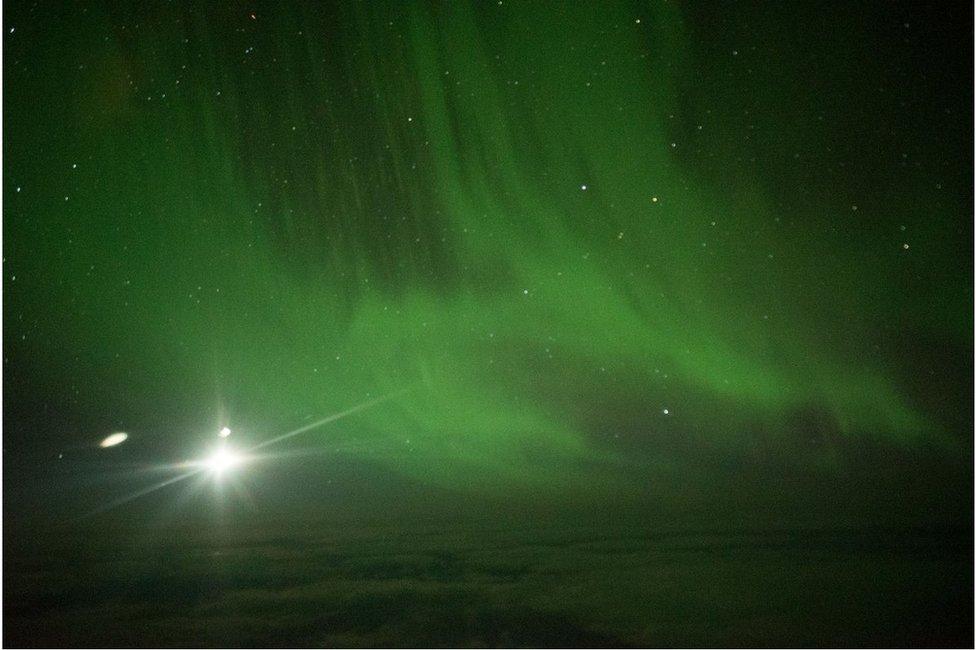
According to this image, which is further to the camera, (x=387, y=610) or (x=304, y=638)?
(x=387, y=610)

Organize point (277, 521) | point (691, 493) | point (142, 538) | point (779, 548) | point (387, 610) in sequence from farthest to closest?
point (691, 493), point (277, 521), point (142, 538), point (779, 548), point (387, 610)

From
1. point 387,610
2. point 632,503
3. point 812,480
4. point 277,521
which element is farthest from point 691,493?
point 387,610

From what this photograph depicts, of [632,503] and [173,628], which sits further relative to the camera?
[632,503]

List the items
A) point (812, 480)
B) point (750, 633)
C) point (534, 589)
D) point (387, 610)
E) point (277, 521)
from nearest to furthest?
point (750, 633)
point (387, 610)
point (534, 589)
point (277, 521)
point (812, 480)

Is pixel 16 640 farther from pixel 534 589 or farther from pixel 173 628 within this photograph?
pixel 534 589

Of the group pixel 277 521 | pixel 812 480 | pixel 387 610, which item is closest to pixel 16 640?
pixel 387 610

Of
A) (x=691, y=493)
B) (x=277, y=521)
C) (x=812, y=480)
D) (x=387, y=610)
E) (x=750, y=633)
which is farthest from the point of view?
(x=812, y=480)

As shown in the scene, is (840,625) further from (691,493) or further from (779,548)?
(691,493)

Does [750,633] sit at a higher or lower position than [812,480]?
lower

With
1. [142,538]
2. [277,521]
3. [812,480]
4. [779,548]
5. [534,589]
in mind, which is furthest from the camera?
[812,480]
